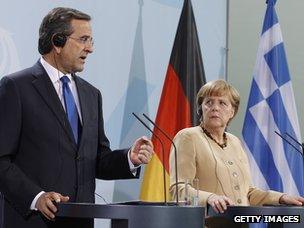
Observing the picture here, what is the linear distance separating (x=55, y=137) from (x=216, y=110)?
104cm

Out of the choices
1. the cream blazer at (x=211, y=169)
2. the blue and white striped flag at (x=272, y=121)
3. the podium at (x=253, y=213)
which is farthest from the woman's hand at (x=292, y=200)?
the blue and white striped flag at (x=272, y=121)

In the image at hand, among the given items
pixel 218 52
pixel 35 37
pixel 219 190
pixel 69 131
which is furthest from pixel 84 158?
pixel 218 52

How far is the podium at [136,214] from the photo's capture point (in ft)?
6.77

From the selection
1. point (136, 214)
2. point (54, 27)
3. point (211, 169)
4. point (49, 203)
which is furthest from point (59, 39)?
point (211, 169)

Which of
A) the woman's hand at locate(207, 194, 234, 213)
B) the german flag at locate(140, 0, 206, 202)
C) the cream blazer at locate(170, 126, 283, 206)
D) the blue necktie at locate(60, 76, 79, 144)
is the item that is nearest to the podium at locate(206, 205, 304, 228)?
the woman's hand at locate(207, 194, 234, 213)

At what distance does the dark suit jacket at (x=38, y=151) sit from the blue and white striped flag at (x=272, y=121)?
98.7 inches

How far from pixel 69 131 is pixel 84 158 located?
12cm

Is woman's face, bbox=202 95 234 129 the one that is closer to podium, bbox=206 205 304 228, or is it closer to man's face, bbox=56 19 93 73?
podium, bbox=206 205 304 228

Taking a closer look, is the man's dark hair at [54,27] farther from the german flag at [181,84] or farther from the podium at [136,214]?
the german flag at [181,84]

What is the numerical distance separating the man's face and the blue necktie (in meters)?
0.05

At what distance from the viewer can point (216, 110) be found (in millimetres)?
3268

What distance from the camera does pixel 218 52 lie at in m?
5.64

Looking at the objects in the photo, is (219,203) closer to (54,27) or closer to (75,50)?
(75,50)

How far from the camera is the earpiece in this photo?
2631 millimetres
